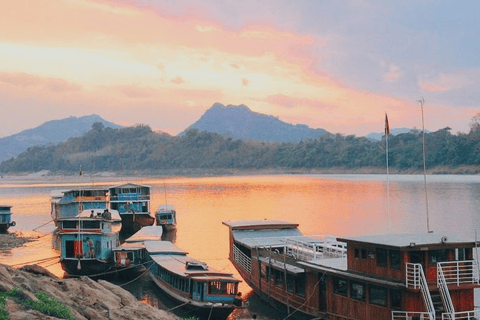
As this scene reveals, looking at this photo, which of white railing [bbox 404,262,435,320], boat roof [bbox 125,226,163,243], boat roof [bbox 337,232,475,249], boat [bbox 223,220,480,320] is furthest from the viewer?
boat roof [bbox 125,226,163,243]

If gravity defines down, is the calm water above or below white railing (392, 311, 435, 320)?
below

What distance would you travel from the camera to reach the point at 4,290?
19109mm

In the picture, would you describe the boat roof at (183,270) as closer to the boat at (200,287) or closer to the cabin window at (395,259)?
the boat at (200,287)

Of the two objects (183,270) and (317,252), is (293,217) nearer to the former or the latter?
(183,270)

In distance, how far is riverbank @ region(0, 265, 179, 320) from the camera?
60.0 ft

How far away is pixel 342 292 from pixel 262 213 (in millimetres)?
77833

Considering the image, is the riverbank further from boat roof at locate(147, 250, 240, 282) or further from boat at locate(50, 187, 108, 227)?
boat at locate(50, 187, 108, 227)

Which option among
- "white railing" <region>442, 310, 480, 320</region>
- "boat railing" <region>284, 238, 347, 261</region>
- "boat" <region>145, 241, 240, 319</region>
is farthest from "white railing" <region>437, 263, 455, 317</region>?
"boat" <region>145, 241, 240, 319</region>

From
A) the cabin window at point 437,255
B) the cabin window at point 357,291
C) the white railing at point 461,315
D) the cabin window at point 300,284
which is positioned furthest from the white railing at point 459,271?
the cabin window at point 300,284

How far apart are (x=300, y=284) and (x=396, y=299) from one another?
7.05 metres

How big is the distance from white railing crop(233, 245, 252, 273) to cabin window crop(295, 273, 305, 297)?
691 cm

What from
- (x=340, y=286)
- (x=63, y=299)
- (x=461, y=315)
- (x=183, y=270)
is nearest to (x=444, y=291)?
(x=461, y=315)

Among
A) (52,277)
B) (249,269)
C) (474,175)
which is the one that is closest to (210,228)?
(249,269)

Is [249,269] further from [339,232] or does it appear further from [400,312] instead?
[339,232]
